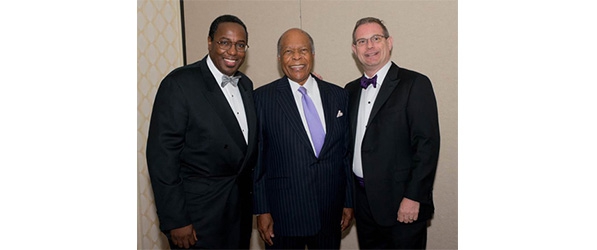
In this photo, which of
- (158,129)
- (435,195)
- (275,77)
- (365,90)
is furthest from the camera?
(275,77)

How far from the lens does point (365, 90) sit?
8.73 ft

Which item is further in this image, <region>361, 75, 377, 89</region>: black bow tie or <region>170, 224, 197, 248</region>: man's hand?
<region>361, 75, 377, 89</region>: black bow tie

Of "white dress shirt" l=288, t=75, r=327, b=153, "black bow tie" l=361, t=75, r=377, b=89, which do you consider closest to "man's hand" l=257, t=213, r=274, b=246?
"white dress shirt" l=288, t=75, r=327, b=153

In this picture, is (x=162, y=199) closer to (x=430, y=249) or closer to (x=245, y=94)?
(x=245, y=94)

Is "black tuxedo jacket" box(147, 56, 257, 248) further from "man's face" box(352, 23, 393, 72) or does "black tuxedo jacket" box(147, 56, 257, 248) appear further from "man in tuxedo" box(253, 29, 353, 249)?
"man's face" box(352, 23, 393, 72)

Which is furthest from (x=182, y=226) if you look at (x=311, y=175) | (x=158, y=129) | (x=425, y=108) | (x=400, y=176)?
(x=425, y=108)

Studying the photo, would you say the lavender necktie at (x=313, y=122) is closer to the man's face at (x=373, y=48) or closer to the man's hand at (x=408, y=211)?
the man's face at (x=373, y=48)

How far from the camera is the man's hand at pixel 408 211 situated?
247 centimetres

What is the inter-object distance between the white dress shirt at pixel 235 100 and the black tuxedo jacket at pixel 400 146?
0.68m

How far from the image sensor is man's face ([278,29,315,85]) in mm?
2520

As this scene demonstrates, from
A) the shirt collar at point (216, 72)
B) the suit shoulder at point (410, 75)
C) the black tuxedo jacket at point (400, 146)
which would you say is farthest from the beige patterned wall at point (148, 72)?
the suit shoulder at point (410, 75)

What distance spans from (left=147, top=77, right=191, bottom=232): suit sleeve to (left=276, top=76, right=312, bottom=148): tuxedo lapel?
55 centimetres

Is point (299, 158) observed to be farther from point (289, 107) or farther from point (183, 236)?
point (183, 236)

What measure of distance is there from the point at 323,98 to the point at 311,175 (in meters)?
0.45
